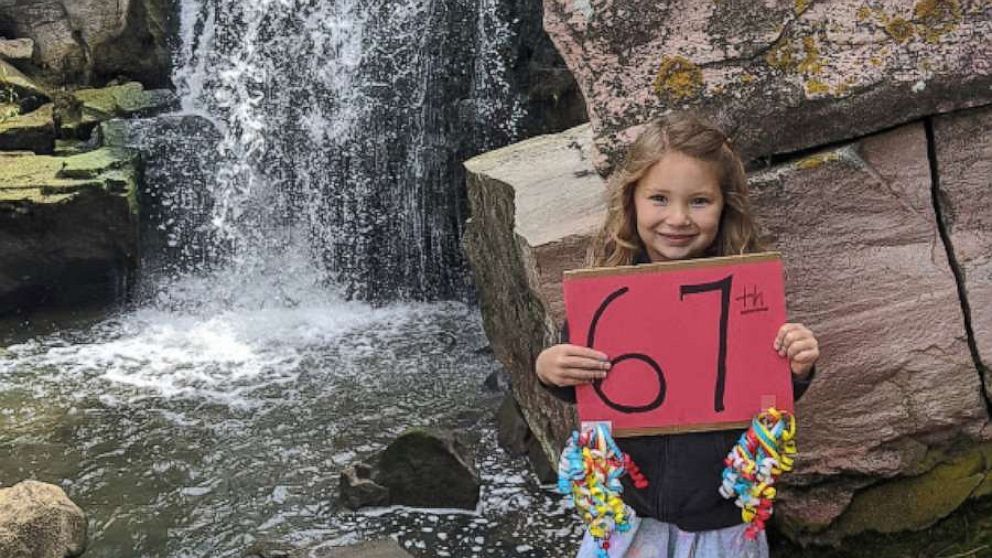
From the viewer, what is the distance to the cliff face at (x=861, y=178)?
2922 mm

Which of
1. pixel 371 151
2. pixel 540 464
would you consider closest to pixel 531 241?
pixel 540 464

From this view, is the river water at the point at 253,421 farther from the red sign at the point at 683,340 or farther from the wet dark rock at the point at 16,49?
the wet dark rock at the point at 16,49

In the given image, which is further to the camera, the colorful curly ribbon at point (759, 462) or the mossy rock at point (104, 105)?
the mossy rock at point (104, 105)

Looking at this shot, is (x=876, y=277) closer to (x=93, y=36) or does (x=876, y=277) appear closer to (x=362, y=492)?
(x=362, y=492)

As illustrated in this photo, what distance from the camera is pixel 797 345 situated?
199 centimetres

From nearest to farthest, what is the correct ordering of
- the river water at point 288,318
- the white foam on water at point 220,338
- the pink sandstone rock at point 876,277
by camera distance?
the pink sandstone rock at point 876,277
the river water at point 288,318
the white foam on water at point 220,338

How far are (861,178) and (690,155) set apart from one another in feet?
3.75

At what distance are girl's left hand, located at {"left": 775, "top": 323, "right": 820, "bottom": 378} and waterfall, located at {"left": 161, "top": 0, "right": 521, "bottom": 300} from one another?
A: 19.8 feet

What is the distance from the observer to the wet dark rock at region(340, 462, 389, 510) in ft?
14.5

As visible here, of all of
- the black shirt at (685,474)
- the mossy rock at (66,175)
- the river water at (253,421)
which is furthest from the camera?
the mossy rock at (66,175)

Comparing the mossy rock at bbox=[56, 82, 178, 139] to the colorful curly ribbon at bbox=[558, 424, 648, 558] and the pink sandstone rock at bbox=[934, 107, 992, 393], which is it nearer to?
the pink sandstone rock at bbox=[934, 107, 992, 393]

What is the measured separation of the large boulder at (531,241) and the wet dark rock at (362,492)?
70 cm

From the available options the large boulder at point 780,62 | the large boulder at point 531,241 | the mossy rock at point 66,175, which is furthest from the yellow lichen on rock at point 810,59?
the mossy rock at point 66,175

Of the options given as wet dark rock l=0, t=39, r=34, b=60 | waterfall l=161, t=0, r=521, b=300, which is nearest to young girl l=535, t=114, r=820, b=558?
waterfall l=161, t=0, r=521, b=300
